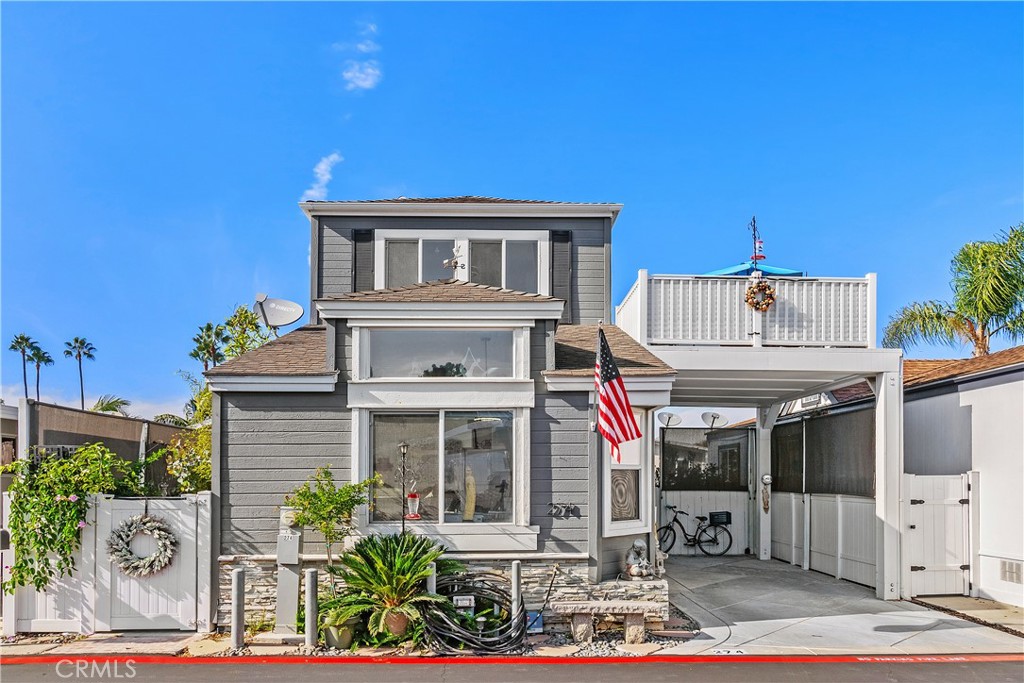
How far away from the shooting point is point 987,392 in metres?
10.8

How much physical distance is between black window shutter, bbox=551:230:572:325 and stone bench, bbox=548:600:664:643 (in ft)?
14.7

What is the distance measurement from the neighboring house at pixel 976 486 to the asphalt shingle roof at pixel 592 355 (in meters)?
4.34

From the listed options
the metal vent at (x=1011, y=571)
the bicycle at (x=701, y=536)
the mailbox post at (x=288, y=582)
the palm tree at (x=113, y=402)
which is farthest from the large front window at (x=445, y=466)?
the palm tree at (x=113, y=402)

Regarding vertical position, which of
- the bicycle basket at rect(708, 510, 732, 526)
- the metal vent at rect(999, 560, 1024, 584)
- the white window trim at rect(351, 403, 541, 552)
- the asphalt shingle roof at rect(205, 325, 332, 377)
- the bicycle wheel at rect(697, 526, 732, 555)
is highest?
the asphalt shingle roof at rect(205, 325, 332, 377)

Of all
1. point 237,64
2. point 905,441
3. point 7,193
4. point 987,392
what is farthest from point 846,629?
point 7,193

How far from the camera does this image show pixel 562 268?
11.3 meters

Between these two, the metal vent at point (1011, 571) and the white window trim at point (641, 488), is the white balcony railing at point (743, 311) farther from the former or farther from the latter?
the metal vent at point (1011, 571)

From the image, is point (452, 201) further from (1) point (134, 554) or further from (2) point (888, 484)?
(2) point (888, 484)

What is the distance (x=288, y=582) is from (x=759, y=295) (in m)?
7.04

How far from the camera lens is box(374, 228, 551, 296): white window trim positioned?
11.3m

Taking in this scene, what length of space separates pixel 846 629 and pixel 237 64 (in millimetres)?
12596

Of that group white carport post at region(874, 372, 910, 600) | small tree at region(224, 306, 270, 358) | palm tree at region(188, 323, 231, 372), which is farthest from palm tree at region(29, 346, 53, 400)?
white carport post at region(874, 372, 910, 600)

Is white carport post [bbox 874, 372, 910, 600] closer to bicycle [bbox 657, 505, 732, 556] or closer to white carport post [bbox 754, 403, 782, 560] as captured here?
white carport post [bbox 754, 403, 782, 560]

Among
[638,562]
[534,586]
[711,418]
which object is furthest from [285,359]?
[711,418]
